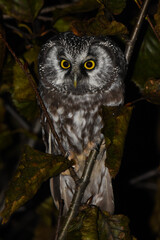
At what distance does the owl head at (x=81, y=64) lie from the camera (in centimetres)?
196

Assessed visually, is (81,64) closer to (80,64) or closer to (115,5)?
(80,64)

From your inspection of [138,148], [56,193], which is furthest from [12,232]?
[138,148]

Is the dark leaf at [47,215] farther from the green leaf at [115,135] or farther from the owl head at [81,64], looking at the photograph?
the green leaf at [115,135]

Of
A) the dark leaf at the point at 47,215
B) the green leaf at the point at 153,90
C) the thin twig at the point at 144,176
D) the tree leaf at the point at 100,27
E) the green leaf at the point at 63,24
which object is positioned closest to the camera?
the green leaf at the point at 153,90

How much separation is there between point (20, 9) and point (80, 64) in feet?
1.57

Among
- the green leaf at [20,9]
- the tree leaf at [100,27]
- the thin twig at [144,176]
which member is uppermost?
the green leaf at [20,9]

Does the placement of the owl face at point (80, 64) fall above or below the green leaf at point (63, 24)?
below

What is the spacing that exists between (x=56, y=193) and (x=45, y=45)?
118cm

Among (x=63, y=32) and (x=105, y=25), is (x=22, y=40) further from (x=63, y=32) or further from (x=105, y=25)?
(x=105, y=25)

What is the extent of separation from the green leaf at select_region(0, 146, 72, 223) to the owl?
0.53m

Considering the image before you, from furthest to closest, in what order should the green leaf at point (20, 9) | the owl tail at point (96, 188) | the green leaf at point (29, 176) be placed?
the owl tail at point (96, 188) → the green leaf at point (20, 9) → the green leaf at point (29, 176)

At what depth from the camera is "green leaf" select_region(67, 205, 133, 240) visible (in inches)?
57.7

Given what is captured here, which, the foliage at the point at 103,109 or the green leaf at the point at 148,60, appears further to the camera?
the green leaf at the point at 148,60

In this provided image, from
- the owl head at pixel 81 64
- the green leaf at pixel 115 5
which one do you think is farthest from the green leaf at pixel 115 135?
the owl head at pixel 81 64
